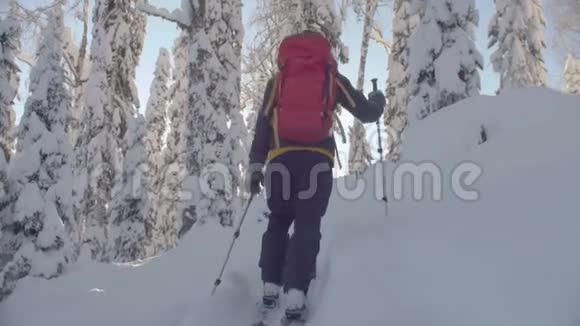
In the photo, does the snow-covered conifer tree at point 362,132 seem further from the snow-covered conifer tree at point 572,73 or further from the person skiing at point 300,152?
the snow-covered conifer tree at point 572,73

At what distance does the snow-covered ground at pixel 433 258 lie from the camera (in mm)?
2982

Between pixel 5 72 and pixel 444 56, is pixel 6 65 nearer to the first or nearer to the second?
pixel 5 72

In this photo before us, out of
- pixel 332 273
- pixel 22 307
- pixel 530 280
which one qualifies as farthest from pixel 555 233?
pixel 22 307

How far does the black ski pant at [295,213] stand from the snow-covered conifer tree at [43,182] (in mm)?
4470

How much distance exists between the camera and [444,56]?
1044 centimetres

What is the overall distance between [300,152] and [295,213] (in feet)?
1.78

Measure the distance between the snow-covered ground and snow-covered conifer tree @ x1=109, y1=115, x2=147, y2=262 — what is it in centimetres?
1054

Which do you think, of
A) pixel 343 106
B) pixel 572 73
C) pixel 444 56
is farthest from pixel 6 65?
pixel 572 73

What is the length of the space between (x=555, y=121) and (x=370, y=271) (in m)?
3.02

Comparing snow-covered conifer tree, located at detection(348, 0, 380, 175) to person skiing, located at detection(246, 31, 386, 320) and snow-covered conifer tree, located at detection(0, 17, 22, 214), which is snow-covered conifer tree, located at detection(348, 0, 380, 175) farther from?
person skiing, located at detection(246, 31, 386, 320)

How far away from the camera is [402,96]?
20.7 metres

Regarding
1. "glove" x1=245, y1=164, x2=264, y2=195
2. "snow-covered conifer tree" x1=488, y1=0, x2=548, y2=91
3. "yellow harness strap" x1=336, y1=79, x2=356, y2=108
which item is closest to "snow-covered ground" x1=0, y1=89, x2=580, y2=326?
"glove" x1=245, y1=164, x2=264, y2=195

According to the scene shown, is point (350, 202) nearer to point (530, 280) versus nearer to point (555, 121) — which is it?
point (555, 121)

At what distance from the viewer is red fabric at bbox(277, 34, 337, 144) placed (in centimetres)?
396
